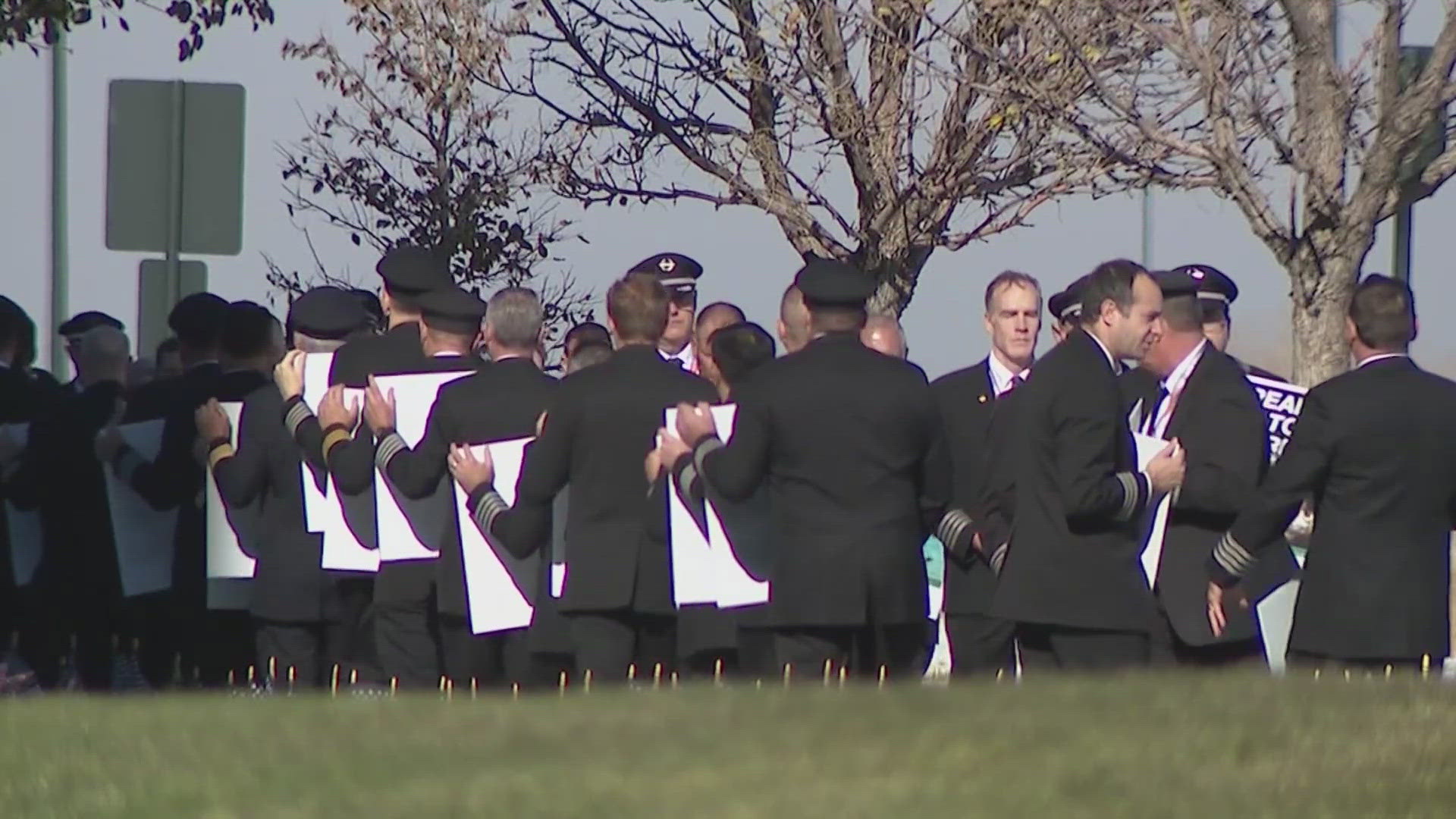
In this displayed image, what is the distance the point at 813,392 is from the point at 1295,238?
16.9ft

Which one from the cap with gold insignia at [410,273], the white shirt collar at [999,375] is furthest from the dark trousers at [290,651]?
the white shirt collar at [999,375]

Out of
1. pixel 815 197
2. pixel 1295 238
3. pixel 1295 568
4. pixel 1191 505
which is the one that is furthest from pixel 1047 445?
pixel 815 197

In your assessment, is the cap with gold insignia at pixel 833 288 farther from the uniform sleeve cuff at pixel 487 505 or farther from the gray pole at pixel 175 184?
the gray pole at pixel 175 184

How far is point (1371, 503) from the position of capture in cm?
836

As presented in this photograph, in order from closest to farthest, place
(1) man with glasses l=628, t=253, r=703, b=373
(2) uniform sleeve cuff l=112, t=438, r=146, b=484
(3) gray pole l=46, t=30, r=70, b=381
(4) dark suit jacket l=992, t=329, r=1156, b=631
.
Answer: (4) dark suit jacket l=992, t=329, r=1156, b=631
(2) uniform sleeve cuff l=112, t=438, r=146, b=484
(1) man with glasses l=628, t=253, r=703, b=373
(3) gray pole l=46, t=30, r=70, b=381

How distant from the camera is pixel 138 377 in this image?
1278 cm

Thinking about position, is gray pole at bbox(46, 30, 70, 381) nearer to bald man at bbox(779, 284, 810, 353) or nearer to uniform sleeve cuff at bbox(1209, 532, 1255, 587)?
bald man at bbox(779, 284, 810, 353)

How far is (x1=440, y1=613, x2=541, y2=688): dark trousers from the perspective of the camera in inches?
375

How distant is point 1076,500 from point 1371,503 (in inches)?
38.3

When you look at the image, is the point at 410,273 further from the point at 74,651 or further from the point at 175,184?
the point at 74,651

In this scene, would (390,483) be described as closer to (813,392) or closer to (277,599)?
(277,599)

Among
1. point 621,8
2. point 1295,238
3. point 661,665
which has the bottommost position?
point 661,665

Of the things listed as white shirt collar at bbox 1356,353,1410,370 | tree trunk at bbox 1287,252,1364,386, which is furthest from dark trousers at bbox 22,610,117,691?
tree trunk at bbox 1287,252,1364,386

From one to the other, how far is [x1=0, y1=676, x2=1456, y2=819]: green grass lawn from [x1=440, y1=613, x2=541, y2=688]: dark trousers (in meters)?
4.87
